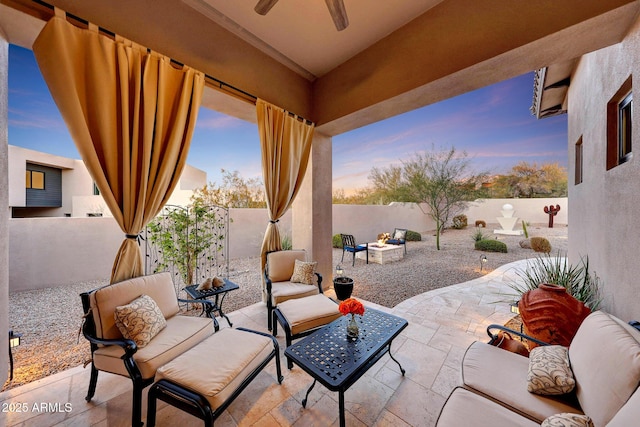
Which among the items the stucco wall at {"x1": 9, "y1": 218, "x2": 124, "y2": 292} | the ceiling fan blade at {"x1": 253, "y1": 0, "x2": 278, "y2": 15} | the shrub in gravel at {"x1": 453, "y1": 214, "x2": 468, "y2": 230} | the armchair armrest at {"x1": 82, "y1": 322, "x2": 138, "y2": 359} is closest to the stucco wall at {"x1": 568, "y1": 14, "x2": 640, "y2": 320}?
the ceiling fan blade at {"x1": 253, "y1": 0, "x2": 278, "y2": 15}

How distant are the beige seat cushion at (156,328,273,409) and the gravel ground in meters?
1.50

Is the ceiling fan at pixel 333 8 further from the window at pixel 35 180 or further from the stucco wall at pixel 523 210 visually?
the stucco wall at pixel 523 210

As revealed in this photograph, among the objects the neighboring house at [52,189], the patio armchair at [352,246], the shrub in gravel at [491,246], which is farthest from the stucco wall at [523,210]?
the neighboring house at [52,189]

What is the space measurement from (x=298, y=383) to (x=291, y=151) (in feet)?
8.53

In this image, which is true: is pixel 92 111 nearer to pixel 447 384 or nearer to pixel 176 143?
pixel 176 143

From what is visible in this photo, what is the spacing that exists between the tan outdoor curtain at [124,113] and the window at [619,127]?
3778mm

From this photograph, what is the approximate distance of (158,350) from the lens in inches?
59.1

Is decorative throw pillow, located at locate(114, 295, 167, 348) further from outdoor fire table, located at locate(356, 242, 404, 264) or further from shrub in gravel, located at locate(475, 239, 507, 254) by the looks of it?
shrub in gravel, located at locate(475, 239, 507, 254)

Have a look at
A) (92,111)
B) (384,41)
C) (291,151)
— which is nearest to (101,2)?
(92,111)

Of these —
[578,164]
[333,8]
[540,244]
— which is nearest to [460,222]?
[540,244]

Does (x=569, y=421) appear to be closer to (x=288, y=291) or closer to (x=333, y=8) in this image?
(x=288, y=291)

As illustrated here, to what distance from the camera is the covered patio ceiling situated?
1.66m

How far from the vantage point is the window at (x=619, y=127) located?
6.15 feet

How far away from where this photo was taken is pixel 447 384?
1696 mm
